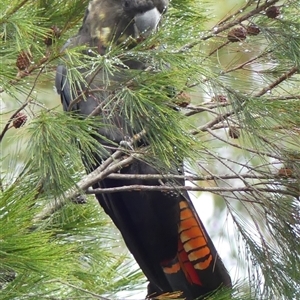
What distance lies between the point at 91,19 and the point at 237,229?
1.07 metres

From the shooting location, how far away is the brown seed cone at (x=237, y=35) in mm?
1611

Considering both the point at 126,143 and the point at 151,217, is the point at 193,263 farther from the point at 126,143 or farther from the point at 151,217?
the point at 126,143

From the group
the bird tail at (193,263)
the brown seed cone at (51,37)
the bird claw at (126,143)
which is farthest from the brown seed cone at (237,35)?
the bird tail at (193,263)

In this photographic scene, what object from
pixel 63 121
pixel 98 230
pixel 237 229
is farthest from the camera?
pixel 98 230

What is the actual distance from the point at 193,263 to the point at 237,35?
0.84m

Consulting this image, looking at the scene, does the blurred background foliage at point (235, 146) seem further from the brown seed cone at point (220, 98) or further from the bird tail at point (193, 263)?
the bird tail at point (193, 263)

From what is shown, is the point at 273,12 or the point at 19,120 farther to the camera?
the point at 19,120

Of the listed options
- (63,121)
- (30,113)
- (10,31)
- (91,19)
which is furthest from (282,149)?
(91,19)

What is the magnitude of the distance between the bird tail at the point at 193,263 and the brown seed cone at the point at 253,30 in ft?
2.52

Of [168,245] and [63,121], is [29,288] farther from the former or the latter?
[168,245]

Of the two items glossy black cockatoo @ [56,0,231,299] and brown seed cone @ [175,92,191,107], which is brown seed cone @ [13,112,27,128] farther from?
brown seed cone @ [175,92,191,107]

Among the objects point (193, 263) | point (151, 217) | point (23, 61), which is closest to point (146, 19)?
point (23, 61)

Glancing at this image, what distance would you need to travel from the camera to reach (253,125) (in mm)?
1408

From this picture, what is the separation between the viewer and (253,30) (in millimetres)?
1596
